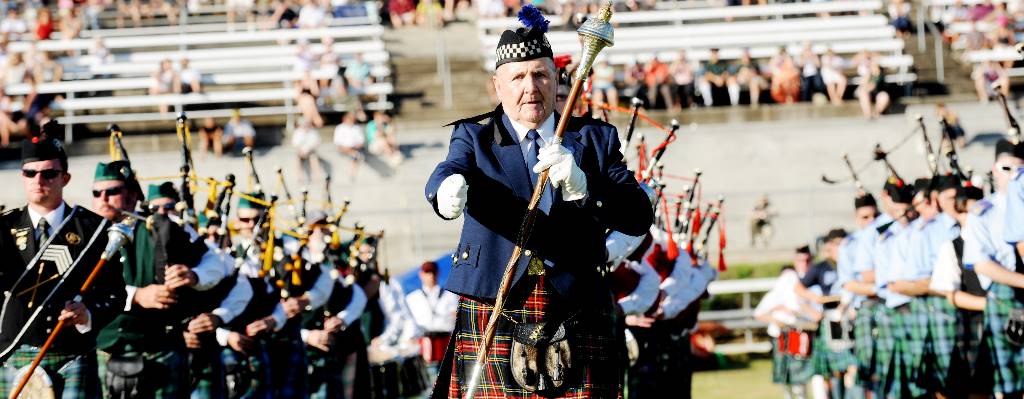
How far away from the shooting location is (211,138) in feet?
65.3

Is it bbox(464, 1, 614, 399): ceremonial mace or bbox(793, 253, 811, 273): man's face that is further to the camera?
bbox(793, 253, 811, 273): man's face

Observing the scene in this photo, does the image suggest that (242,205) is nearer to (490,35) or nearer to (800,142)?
(800,142)

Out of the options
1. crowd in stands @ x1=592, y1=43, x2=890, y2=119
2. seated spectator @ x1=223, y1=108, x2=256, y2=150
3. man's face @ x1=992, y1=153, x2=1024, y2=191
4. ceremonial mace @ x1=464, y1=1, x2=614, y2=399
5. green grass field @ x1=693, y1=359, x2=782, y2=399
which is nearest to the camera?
ceremonial mace @ x1=464, y1=1, x2=614, y2=399

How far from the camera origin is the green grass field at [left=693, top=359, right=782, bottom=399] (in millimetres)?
12250

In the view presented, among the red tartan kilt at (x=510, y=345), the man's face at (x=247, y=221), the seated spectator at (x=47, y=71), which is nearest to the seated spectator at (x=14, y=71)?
the seated spectator at (x=47, y=71)

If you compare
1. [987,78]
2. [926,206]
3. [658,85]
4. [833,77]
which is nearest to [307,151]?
[658,85]

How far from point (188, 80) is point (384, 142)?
3.47 metres

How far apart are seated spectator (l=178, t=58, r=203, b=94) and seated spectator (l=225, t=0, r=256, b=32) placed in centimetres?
229

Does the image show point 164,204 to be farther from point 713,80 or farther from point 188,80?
point 713,80

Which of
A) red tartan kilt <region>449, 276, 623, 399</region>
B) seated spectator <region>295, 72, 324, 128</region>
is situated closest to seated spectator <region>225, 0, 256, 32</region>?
seated spectator <region>295, 72, 324, 128</region>

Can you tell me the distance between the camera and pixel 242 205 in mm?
10023

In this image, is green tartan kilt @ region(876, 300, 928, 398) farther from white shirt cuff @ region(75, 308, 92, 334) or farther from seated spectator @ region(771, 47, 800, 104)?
seated spectator @ region(771, 47, 800, 104)

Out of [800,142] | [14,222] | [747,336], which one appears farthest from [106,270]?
[800,142]

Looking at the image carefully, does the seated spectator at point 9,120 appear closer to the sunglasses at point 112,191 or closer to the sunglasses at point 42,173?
the sunglasses at point 112,191
